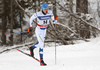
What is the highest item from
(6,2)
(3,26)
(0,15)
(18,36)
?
(6,2)

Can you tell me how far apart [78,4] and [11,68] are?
776 cm

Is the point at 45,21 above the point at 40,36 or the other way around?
above

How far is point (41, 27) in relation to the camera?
4598mm

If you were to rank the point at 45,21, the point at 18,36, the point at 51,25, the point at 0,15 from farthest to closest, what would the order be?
the point at 18,36 → the point at 0,15 → the point at 51,25 → the point at 45,21

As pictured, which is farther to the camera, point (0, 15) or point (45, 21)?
point (0, 15)

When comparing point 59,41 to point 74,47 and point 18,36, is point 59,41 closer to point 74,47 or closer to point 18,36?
point 74,47

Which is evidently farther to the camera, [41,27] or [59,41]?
[59,41]

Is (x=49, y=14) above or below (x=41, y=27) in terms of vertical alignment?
above

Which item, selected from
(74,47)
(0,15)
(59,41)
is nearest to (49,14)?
(74,47)

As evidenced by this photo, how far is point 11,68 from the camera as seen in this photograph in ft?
14.9

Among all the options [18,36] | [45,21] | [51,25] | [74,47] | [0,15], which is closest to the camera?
[45,21]

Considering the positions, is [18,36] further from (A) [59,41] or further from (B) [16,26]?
(A) [59,41]

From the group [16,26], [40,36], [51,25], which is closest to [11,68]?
[40,36]

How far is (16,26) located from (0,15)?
3.47m
